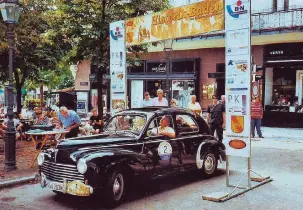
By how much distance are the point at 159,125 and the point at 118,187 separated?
66.6 inches

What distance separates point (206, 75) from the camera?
23438 mm

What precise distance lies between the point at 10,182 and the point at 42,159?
1501mm

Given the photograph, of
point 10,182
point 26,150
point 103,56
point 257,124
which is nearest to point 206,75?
point 257,124

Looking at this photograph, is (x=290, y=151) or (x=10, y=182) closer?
(x=10, y=182)

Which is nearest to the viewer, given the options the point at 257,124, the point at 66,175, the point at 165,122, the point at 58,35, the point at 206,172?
the point at 66,175

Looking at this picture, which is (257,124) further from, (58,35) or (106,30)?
(58,35)

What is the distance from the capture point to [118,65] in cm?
1156

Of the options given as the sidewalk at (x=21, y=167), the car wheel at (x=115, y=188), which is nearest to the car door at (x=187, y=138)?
the car wheel at (x=115, y=188)

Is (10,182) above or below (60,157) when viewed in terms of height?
below

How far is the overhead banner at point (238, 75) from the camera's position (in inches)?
308

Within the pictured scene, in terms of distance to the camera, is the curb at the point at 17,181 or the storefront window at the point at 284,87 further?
the storefront window at the point at 284,87

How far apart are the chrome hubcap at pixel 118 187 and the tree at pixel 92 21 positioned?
7.73 m

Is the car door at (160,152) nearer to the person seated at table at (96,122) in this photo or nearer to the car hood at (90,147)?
the car hood at (90,147)

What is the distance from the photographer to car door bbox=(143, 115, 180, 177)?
26.1 feet
